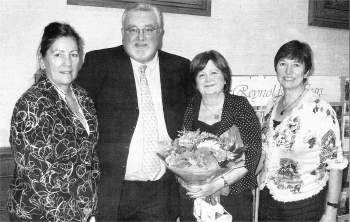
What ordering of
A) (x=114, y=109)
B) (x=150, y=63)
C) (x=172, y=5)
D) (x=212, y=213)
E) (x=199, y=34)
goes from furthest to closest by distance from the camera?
(x=199, y=34)
(x=172, y=5)
(x=150, y=63)
(x=114, y=109)
(x=212, y=213)

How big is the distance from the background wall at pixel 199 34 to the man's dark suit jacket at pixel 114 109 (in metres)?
0.39

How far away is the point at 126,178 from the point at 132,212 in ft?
0.69

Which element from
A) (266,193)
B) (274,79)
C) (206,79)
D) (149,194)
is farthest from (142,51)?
(274,79)

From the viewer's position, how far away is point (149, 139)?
213cm

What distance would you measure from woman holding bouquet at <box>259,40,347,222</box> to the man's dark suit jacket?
0.66 m

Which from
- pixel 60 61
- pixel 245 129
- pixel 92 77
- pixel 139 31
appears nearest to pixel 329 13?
pixel 245 129

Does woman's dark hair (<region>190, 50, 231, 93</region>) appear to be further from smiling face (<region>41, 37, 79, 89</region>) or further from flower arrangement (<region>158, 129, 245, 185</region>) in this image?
smiling face (<region>41, 37, 79, 89</region>)

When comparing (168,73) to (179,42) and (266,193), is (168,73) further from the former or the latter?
(266,193)

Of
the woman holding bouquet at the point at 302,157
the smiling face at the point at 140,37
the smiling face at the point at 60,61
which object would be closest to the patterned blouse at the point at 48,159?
the smiling face at the point at 60,61

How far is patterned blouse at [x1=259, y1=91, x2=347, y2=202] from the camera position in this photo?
7.01ft

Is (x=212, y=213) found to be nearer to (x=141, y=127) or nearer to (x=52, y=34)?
(x=141, y=127)

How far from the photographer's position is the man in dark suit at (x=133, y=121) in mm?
2096

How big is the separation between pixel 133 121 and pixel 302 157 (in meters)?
1.03

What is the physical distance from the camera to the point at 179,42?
9.33 feet
